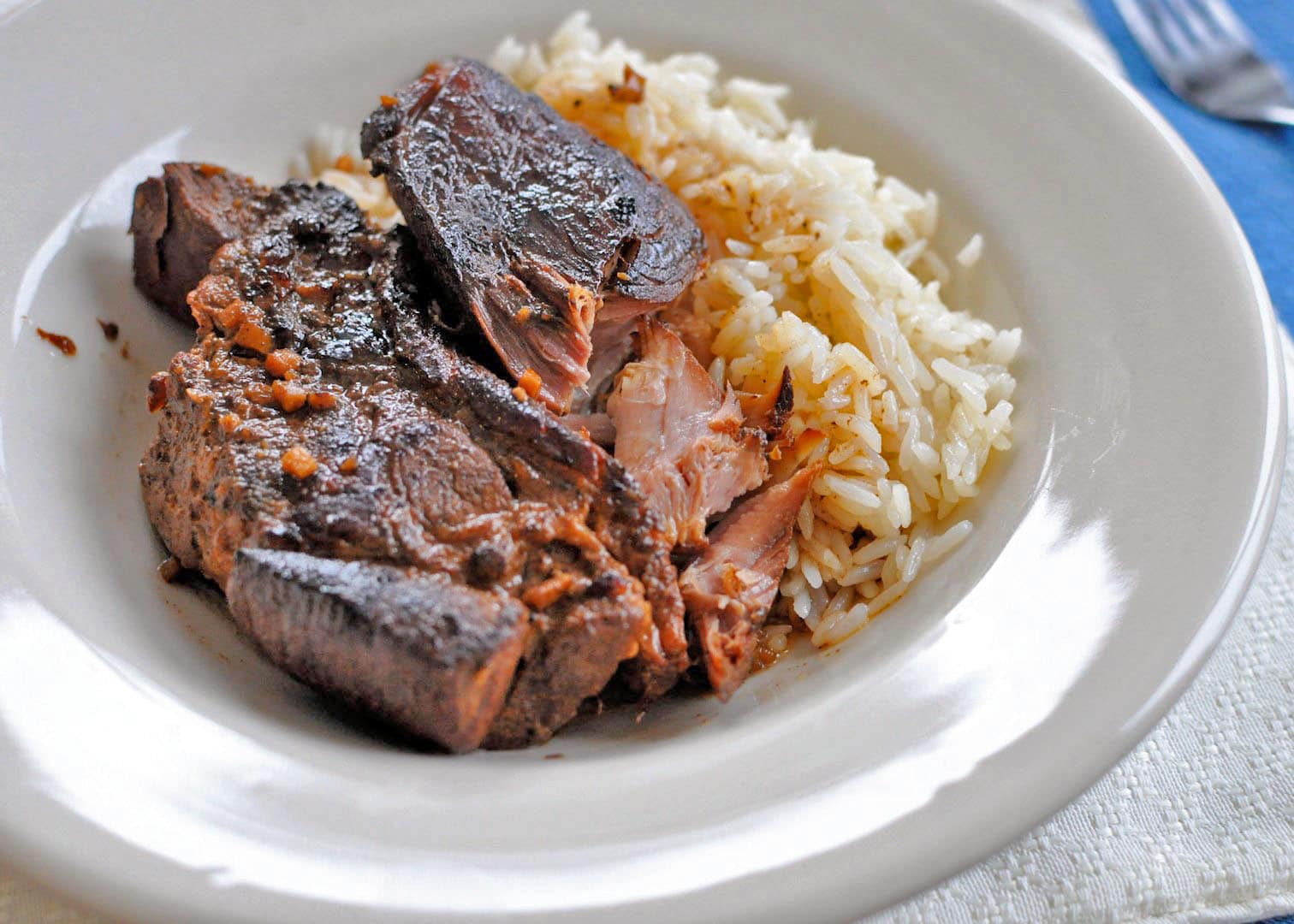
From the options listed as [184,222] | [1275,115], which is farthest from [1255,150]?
[184,222]

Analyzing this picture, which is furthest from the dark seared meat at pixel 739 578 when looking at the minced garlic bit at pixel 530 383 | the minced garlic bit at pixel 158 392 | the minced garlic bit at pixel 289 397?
the minced garlic bit at pixel 158 392

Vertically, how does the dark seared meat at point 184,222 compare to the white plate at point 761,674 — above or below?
above

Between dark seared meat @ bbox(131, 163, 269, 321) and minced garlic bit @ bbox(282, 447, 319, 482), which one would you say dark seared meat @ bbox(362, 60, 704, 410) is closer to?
dark seared meat @ bbox(131, 163, 269, 321)

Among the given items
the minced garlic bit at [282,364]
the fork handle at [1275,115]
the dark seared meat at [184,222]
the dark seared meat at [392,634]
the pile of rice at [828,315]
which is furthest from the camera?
the fork handle at [1275,115]

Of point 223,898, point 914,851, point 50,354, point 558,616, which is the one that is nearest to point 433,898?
point 223,898

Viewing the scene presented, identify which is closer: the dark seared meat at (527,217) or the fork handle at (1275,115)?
the dark seared meat at (527,217)

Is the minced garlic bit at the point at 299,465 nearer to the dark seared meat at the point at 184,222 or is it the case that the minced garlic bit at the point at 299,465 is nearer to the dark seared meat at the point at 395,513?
the dark seared meat at the point at 395,513

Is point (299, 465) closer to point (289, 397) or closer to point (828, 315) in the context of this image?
point (289, 397)

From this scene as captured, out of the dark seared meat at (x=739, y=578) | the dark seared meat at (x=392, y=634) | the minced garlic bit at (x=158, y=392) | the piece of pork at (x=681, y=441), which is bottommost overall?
the dark seared meat at (x=739, y=578)
